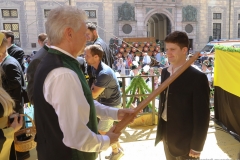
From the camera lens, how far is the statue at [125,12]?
21641mm

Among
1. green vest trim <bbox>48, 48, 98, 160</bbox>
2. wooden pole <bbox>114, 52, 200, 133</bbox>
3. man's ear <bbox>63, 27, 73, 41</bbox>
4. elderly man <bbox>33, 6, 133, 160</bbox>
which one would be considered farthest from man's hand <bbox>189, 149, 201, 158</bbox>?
man's ear <bbox>63, 27, 73, 41</bbox>

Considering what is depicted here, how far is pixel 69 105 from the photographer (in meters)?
1.21

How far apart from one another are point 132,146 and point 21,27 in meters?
19.2

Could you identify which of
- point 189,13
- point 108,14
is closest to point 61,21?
point 108,14

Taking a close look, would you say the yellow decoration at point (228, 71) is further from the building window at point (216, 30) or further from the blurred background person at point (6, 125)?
the building window at point (216, 30)

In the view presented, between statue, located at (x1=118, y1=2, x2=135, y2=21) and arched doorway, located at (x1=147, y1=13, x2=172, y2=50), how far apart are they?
4353 millimetres

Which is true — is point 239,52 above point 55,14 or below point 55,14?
below

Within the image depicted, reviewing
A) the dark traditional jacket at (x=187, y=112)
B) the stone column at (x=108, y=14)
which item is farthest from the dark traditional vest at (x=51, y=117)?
the stone column at (x=108, y=14)

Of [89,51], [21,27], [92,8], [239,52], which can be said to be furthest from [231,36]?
[89,51]

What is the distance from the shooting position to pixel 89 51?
9.32ft

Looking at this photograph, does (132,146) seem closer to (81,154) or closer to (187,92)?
(187,92)

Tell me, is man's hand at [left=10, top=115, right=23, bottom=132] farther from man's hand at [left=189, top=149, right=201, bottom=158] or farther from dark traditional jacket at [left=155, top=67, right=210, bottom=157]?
man's hand at [left=189, top=149, right=201, bottom=158]

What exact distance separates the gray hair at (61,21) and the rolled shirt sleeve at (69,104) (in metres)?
0.22

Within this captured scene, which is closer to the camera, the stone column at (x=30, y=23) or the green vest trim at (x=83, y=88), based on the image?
the green vest trim at (x=83, y=88)
